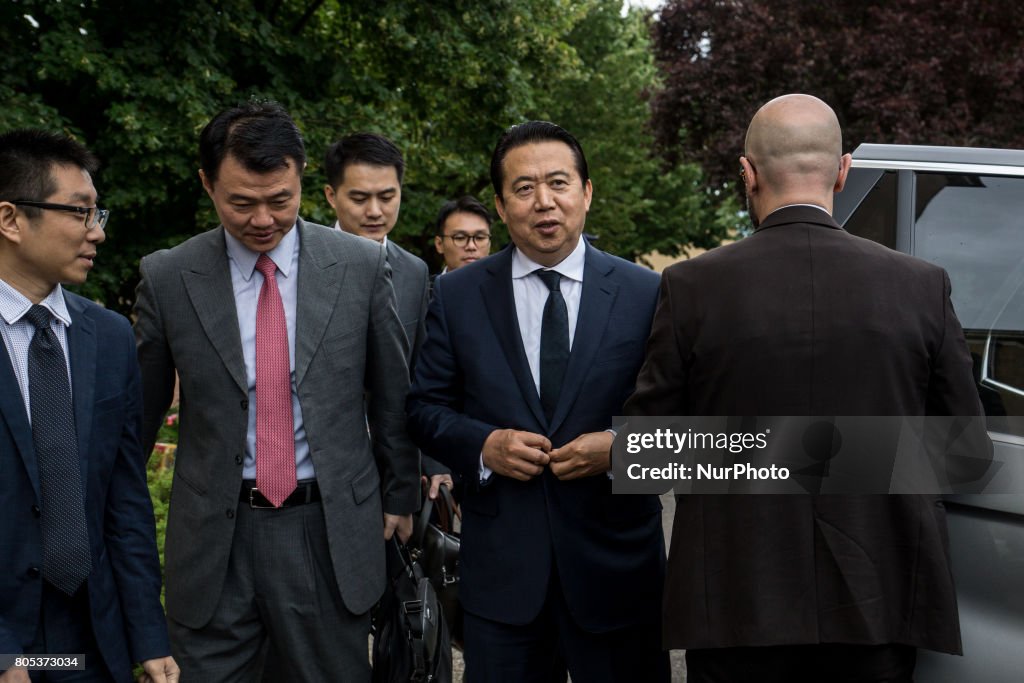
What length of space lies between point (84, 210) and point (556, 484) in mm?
1470

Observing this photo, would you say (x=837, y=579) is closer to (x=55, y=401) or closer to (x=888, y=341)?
(x=888, y=341)

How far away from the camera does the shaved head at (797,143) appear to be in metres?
2.55

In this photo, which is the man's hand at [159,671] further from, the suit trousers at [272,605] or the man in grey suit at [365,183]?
the man in grey suit at [365,183]

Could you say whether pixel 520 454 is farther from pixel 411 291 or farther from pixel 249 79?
pixel 249 79

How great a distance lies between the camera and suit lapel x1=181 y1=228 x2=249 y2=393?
312cm

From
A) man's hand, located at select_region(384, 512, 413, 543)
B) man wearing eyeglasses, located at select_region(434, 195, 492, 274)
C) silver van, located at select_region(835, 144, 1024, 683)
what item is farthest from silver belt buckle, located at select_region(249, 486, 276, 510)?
man wearing eyeglasses, located at select_region(434, 195, 492, 274)

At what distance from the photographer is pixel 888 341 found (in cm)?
242

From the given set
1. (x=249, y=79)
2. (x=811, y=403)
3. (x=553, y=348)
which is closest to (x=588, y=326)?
(x=553, y=348)

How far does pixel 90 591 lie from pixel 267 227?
115 centimetres

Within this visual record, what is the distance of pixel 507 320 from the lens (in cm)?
313

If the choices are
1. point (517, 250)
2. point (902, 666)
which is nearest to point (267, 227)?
point (517, 250)

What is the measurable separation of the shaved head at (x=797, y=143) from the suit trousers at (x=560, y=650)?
50.8 inches

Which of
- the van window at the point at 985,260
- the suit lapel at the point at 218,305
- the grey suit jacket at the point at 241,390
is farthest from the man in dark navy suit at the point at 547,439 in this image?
the van window at the point at 985,260

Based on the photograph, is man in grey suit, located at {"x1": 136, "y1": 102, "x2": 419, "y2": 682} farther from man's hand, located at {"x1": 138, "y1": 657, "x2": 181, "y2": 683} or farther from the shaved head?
the shaved head
